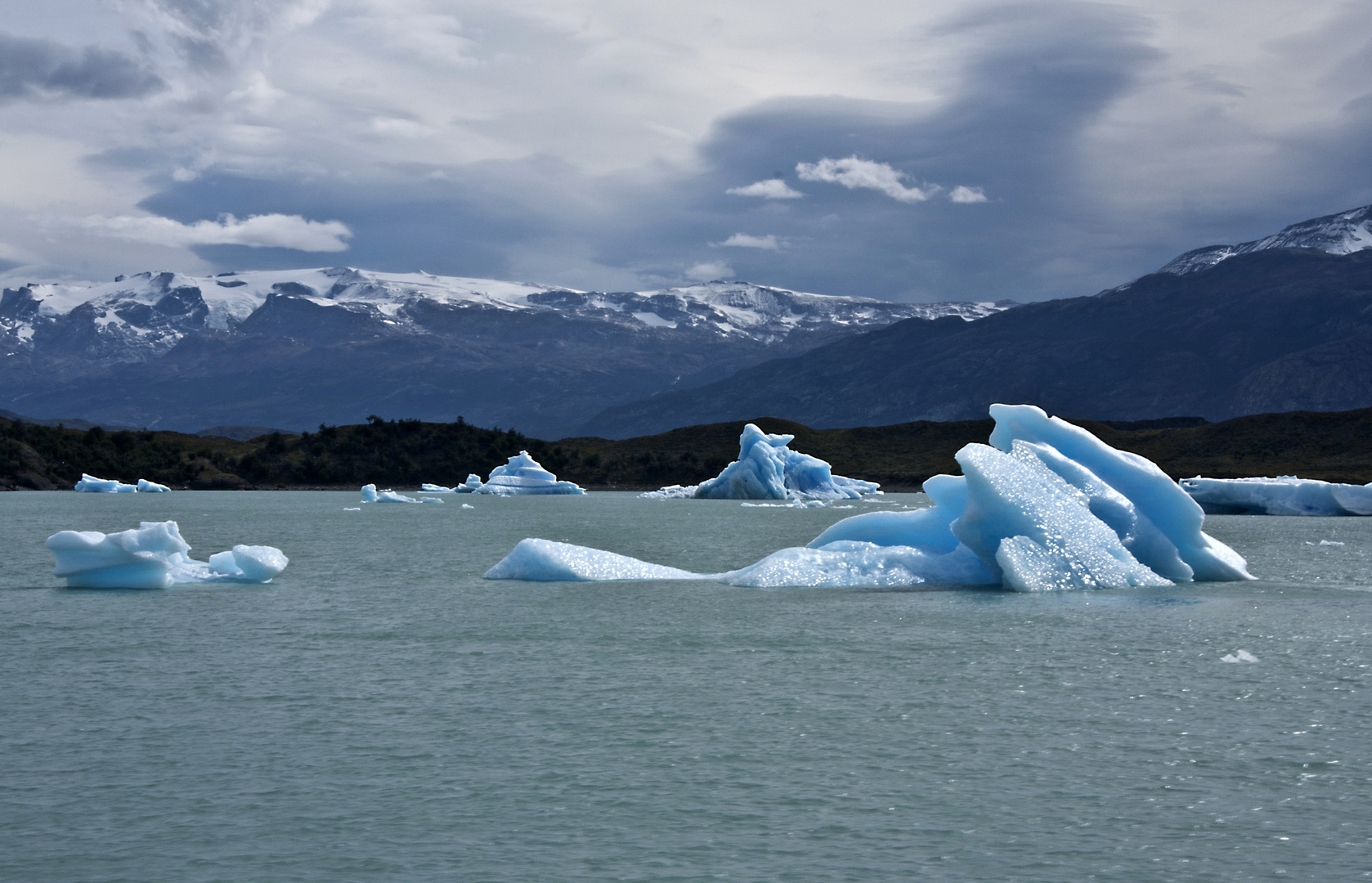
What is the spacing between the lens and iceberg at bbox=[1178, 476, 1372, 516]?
69750mm

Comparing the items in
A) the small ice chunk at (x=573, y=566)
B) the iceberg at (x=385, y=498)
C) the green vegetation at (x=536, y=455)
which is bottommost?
the small ice chunk at (x=573, y=566)

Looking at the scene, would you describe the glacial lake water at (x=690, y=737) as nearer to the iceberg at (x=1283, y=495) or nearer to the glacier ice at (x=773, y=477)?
the iceberg at (x=1283, y=495)

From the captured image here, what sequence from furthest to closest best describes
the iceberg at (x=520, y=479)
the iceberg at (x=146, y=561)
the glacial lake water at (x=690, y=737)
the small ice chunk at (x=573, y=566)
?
the iceberg at (x=520, y=479) < the small ice chunk at (x=573, y=566) < the iceberg at (x=146, y=561) < the glacial lake water at (x=690, y=737)

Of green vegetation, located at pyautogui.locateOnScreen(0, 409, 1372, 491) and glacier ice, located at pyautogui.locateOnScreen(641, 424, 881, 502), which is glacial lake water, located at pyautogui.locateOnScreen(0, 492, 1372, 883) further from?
green vegetation, located at pyautogui.locateOnScreen(0, 409, 1372, 491)

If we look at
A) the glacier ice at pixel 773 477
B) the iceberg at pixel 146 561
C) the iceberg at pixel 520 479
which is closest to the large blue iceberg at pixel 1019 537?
the iceberg at pixel 146 561

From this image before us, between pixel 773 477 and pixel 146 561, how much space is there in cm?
6983

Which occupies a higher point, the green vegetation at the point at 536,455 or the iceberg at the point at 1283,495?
the green vegetation at the point at 536,455

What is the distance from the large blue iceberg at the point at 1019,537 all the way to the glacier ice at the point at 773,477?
60.0m

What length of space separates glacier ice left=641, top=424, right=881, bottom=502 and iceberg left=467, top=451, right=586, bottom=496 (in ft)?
62.5

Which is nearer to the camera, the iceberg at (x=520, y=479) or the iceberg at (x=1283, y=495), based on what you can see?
the iceberg at (x=1283, y=495)

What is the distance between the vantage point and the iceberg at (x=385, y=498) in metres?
90.2

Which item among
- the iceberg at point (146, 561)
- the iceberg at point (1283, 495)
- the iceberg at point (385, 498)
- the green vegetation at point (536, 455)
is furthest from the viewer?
the green vegetation at point (536, 455)

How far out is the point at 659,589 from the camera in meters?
29.6

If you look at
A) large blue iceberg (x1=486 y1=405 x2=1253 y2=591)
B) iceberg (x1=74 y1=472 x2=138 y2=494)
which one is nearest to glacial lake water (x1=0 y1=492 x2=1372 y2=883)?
large blue iceberg (x1=486 y1=405 x2=1253 y2=591)
